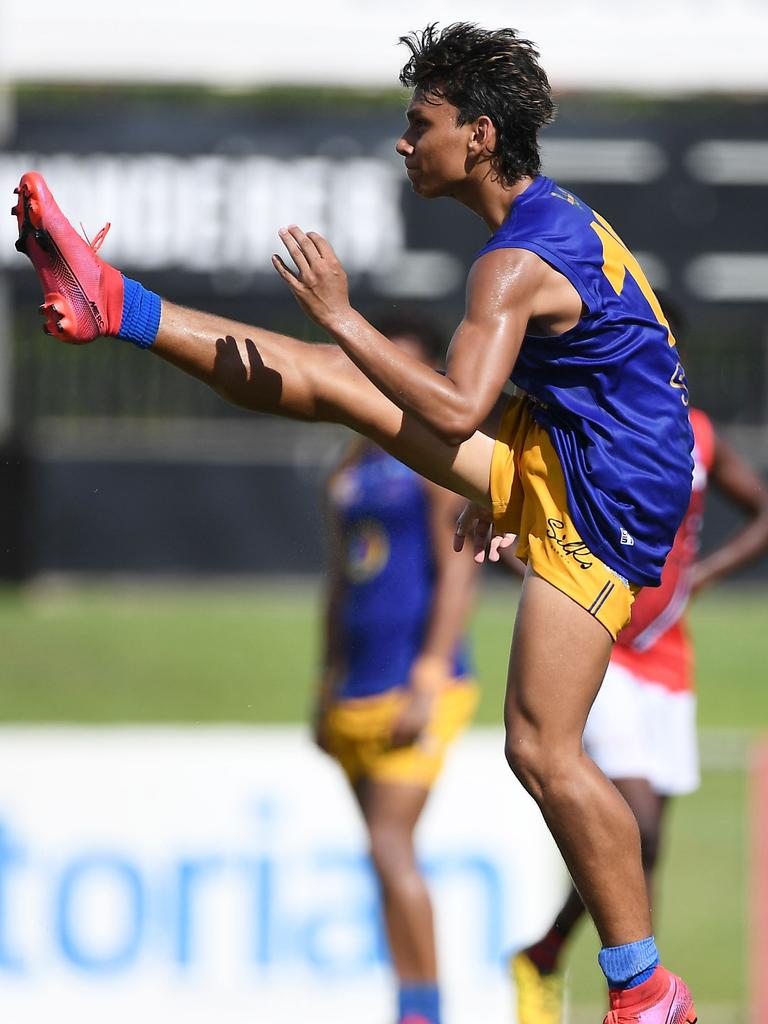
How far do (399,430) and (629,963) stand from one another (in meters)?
1.24

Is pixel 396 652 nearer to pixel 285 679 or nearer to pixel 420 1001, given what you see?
pixel 420 1001

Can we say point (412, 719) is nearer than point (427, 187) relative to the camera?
No

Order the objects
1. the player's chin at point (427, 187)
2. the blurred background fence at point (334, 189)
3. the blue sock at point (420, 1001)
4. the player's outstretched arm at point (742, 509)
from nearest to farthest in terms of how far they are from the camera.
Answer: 1. the player's chin at point (427, 187)
2. the blue sock at point (420, 1001)
3. the player's outstretched arm at point (742, 509)
4. the blurred background fence at point (334, 189)

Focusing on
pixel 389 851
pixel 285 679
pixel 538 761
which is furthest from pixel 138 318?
pixel 285 679

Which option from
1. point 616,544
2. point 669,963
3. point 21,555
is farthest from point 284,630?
point 616,544

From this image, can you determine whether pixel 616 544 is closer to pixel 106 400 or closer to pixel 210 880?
pixel 210 880

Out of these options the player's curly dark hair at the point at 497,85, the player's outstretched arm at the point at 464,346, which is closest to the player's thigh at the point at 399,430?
the player's outstretched arm at the point at 464,346

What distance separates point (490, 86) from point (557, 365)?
61cm

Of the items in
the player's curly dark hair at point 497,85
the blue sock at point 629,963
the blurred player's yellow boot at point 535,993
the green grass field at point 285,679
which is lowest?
the green grass field at point 285,679

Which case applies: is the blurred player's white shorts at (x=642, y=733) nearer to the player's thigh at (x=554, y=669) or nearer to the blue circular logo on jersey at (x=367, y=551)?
the blue circular logo on jersey at (x=367, y=551)

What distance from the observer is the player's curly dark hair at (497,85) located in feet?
12.0

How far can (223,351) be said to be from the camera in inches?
153

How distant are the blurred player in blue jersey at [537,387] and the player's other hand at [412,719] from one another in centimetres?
172

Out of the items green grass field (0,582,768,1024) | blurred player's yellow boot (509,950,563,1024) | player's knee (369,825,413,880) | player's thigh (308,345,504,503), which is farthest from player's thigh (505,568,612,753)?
A: green grass field (0,582,768,1024)
